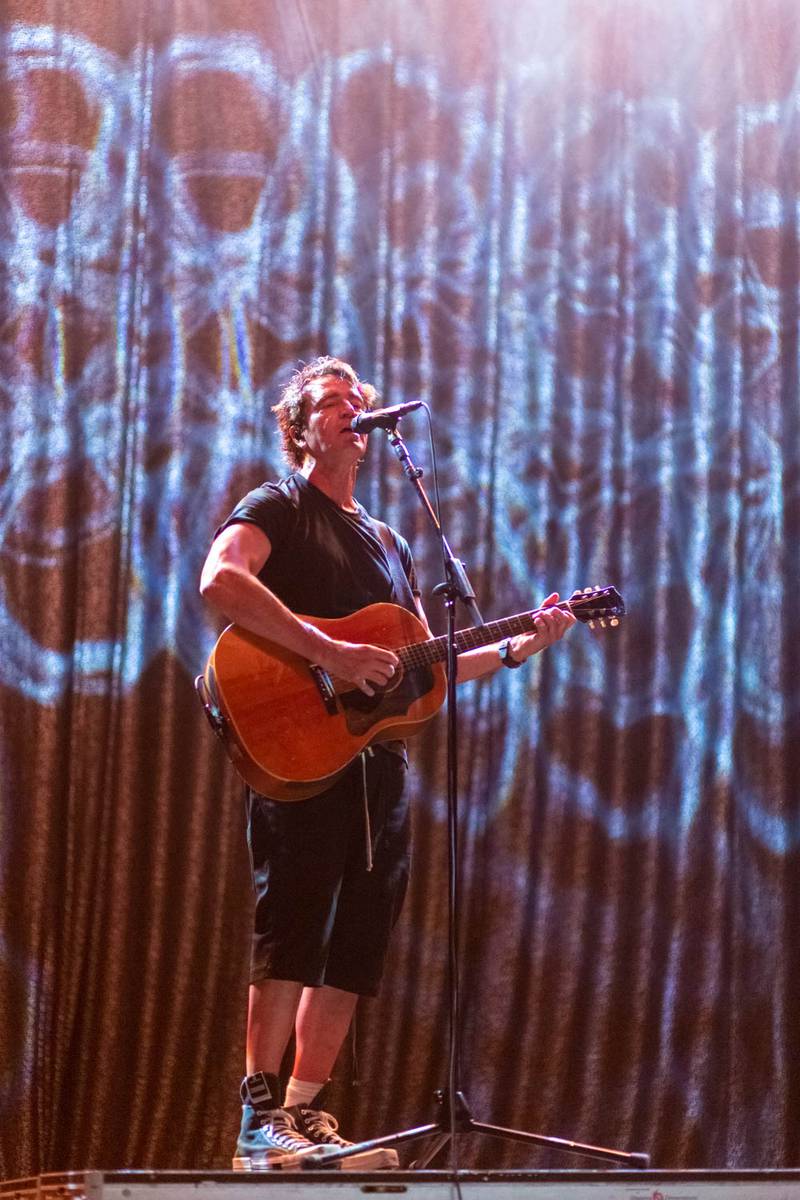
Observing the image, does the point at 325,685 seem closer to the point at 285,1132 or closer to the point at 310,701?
the point at 310,701

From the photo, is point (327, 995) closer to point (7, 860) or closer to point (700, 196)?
point (7, 860)

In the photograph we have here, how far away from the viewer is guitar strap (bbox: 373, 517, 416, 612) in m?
→ 3.29

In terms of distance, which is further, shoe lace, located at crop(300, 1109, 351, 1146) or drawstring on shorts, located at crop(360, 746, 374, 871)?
drawstring on shorts, located at crop(360, 746, 374, 871)

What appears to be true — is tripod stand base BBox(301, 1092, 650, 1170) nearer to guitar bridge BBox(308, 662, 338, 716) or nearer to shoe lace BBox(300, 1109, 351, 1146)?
shoe lace BBox(300, 1109, 351, 1146)

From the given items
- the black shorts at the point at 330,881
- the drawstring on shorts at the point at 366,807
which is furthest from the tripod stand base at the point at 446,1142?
the drawstring on shorts at the point at 366,807

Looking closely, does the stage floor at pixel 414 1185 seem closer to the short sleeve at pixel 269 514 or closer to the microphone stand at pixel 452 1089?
the microphone stand at pixel 452 1089

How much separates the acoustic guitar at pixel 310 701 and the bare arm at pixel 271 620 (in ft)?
0.11

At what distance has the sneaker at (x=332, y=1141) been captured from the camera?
2684 mm

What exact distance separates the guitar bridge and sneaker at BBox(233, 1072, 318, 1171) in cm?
75

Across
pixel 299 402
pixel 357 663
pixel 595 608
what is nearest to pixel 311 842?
pixel 357 663

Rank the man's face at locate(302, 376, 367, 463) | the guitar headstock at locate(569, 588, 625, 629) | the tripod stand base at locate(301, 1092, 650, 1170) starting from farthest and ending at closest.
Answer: the man's face at locate(302, 376, 367, 463) → the guitar headstock at locate(569, 588, 625, 629) → the tripod stand base at locate(301, 1092, 650, 1170)

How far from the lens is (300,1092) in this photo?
2.95 metres

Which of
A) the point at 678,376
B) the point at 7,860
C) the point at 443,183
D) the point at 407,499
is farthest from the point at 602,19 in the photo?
the point at 7,860

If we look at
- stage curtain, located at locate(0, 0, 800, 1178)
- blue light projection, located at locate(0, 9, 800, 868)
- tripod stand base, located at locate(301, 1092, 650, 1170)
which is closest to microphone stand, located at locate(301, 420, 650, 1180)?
tripod stand base, located at locate(301, 1092, 650, 1170)
